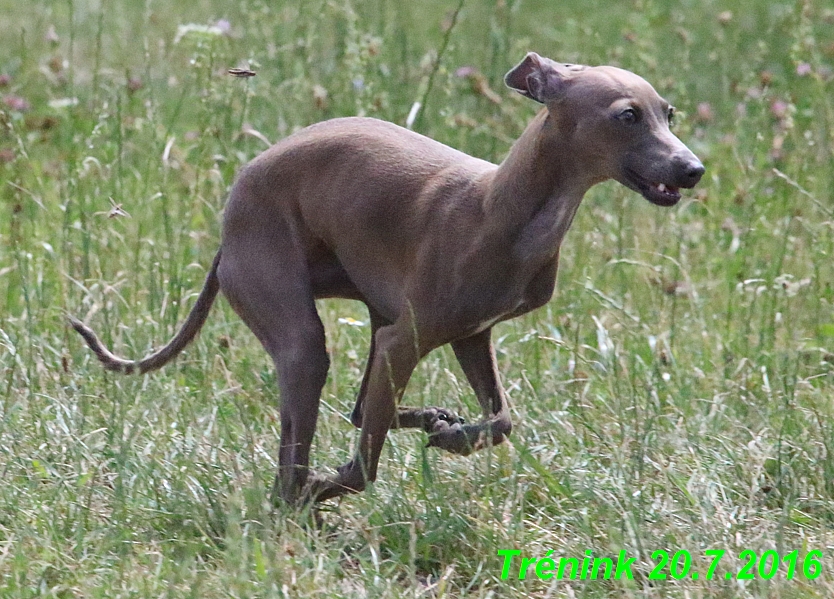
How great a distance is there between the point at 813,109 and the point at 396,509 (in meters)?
3.24

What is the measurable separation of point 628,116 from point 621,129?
0.04 m

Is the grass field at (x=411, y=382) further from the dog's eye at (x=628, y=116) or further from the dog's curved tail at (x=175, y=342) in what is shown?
the dog's eye at (x=628, y=116)

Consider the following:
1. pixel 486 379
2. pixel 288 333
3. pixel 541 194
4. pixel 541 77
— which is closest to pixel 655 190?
pixel 541 194

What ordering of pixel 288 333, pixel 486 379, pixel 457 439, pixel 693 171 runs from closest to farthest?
pixel 693 171
pixel 457 439
pixel 288 333
pixel 486 379

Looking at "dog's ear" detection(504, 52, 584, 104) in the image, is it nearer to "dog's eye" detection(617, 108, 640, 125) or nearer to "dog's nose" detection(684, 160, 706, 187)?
"dog's eye" detection(617, 108, 640, 125)

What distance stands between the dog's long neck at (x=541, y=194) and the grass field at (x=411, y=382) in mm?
614

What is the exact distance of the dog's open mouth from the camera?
11.7ft

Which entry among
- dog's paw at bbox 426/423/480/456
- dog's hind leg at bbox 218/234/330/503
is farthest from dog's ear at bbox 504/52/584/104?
dog's paw at bbox 426/423/480/456

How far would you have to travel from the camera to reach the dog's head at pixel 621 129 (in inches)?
139

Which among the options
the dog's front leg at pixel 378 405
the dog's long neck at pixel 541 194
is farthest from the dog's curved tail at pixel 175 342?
the dog's long neck at pixel 541 194

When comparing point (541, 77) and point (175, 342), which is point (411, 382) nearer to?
point (175, 342)

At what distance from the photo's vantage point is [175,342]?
430cm

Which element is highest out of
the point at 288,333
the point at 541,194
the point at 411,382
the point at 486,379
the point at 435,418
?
the point at 541,194

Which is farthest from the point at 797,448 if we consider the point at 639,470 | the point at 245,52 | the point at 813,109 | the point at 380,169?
the point at 245,52
